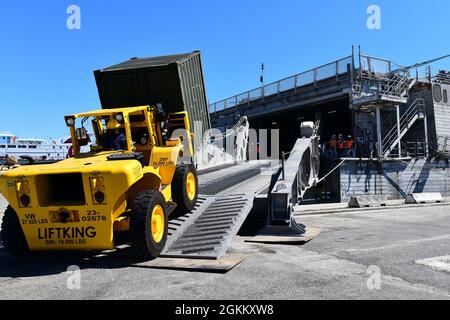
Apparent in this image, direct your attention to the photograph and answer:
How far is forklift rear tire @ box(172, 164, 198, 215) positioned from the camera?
8148 millimetres

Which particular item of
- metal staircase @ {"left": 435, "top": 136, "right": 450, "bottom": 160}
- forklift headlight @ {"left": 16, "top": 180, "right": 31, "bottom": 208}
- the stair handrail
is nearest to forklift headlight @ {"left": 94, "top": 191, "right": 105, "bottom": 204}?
forklift headlight @ {"left": 16, "top": 180, "right": 31, "bottom": 208}

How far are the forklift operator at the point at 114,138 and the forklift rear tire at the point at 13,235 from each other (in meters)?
1.83

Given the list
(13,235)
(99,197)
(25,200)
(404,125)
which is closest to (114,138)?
(99,197)

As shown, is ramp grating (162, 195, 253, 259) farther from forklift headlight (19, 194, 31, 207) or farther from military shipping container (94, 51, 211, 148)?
military shipping container (94, 51, 211, 148)

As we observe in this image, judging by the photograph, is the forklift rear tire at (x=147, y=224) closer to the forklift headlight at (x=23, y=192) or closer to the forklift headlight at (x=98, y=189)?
the forklift headlight at (x=98, y=189)

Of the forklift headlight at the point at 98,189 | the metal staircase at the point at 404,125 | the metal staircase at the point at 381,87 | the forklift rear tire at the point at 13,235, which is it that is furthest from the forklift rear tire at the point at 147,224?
the metal staircase at the point at 404,125

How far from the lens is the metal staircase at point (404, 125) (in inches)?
1028

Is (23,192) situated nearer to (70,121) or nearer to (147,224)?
(70,121)

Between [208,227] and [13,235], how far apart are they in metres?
3.23

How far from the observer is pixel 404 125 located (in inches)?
1068

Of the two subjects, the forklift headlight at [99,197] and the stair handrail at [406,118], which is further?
the stair handrail at [406,118]

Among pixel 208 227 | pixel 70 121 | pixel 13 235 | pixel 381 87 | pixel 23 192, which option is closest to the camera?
pixel 23 192

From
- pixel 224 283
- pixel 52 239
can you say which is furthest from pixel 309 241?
pixel 52 239

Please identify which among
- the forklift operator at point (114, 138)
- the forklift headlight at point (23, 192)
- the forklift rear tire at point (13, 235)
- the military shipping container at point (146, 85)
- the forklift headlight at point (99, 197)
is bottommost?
the forklift rear tire at point (13, 235)
